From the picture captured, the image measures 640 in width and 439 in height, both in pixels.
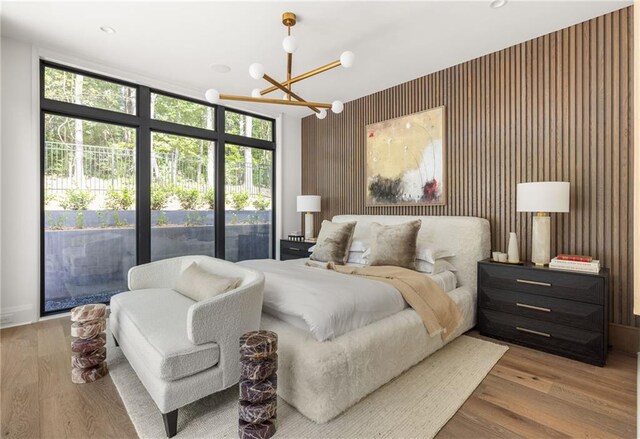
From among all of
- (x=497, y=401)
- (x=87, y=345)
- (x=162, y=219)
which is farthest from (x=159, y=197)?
(x=497, y=401)

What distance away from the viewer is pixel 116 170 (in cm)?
363

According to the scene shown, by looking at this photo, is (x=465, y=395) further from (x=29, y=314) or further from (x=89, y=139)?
(x=89, y=139)

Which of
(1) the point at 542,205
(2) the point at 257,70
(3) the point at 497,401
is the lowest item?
(3) the point at 497,401

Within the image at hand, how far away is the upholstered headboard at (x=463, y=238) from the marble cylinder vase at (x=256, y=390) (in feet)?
7.45

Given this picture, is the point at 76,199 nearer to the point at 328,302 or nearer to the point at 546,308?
the point at 328,302

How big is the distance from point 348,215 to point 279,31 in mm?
2346

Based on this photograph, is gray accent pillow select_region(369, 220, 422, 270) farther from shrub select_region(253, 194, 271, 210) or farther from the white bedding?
shrub select_region(253, 194, 271, 210)

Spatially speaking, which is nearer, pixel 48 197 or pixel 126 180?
pixel 48 197

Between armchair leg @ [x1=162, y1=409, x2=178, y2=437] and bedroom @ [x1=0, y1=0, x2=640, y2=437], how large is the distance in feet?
0.04

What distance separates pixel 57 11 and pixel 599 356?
487 centimetres

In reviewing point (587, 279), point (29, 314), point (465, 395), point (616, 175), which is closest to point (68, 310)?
point (29, 314)

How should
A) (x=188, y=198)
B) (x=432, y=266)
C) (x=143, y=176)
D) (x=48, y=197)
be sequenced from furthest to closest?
(x=188, y=198) → (x=143, y=176) → (x=48, y=197) → (x=432, y=266)

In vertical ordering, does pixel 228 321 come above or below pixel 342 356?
above

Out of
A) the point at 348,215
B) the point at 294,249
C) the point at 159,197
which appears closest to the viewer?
the point at 159,197
